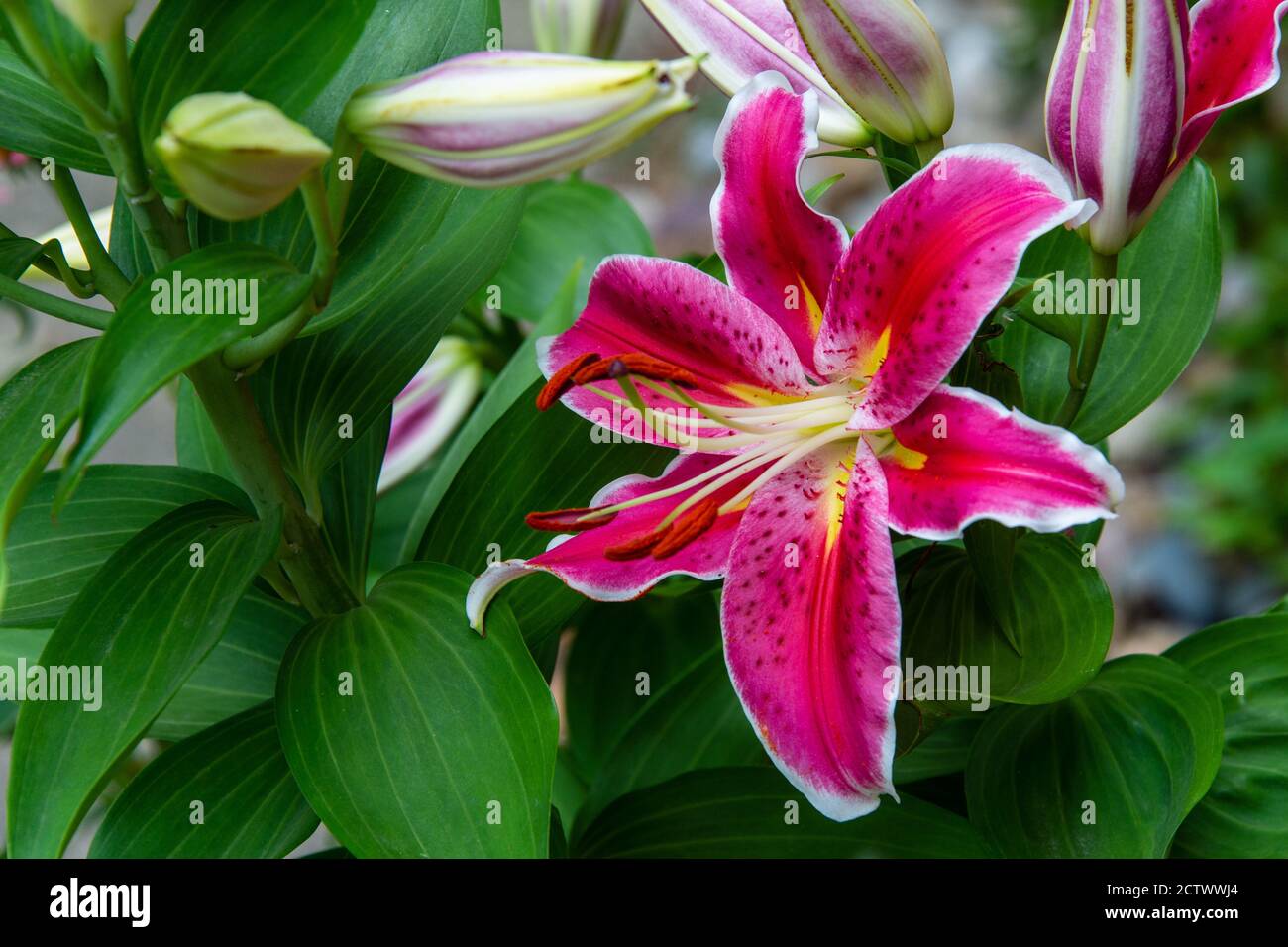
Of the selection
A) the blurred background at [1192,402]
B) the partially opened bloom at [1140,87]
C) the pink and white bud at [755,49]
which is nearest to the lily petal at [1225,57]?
the partially opened bloom at [1140,87]

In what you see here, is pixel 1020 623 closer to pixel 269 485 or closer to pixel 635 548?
pixel 635 548

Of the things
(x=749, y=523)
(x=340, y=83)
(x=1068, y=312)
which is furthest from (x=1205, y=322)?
(x=340, y=83)

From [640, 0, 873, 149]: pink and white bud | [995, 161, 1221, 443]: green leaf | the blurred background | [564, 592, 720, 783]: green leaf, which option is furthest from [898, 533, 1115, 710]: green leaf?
the blurred background

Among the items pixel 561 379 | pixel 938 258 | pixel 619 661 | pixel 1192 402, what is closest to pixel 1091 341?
pixel 938 258

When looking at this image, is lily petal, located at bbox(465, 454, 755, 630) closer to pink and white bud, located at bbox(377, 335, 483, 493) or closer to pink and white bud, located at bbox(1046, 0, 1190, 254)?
pink and white bud, located at bbox(1046, 0, 1190, 254)

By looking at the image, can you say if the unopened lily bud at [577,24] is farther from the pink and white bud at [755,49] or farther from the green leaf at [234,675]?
the green leaf at [234,675]
